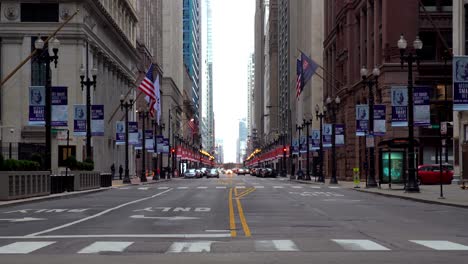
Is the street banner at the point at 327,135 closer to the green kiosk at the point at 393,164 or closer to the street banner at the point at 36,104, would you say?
the green kiosk at the point at 393,164

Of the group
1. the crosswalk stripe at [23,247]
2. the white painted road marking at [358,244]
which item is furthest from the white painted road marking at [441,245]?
the crosswalk stripe at [23,247]

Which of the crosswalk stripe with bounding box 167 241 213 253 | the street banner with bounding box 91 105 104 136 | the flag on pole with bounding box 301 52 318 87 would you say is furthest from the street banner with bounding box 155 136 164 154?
the crosswalk stripe with bounding box 167 241 213 253

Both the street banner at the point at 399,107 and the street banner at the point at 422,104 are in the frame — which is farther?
the street banner at the point at 399,107

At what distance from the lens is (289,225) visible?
18484 millimetres

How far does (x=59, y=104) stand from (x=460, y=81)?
67.9 feet

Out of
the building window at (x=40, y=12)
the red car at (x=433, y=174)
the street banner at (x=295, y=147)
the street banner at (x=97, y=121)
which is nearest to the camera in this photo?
the street banner at (x=97, y=121)

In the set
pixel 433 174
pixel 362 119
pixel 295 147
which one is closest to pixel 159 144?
pixel 295 147

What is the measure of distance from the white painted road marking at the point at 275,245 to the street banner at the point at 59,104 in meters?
26.8

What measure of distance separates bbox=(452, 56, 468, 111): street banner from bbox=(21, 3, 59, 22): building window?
48819mm

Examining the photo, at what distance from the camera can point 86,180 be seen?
46375 mm

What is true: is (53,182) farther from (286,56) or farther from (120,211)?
(286,56)

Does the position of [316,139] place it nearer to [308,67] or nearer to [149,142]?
[308,67]

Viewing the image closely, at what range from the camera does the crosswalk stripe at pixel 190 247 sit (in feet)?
42.5

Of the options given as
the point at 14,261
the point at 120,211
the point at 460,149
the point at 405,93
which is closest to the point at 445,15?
the point at 460,149
